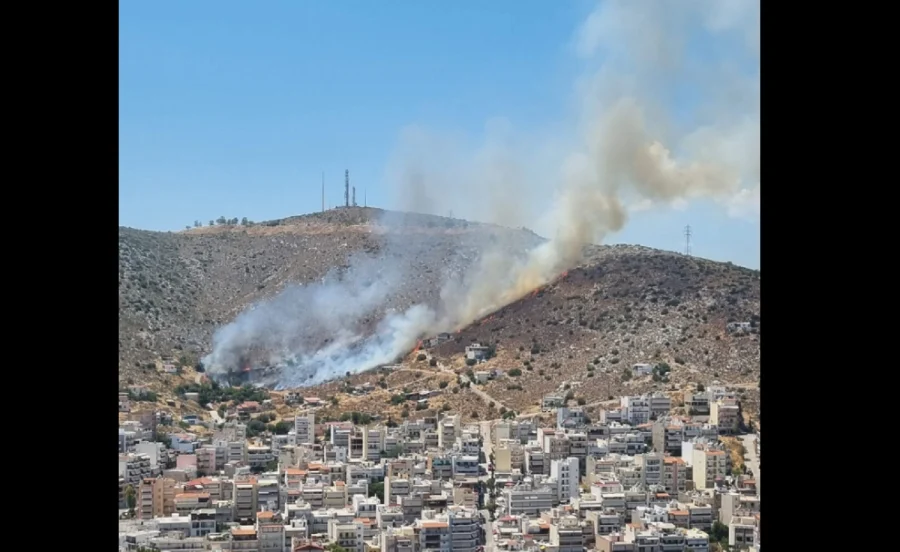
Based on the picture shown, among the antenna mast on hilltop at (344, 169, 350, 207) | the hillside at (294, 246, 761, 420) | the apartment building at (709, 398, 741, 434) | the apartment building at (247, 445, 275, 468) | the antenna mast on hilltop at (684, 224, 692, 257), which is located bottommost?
the apartment building at (247, 445, 275, 468)

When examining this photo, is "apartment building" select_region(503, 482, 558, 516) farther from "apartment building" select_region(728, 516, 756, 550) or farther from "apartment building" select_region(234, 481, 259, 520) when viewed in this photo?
"apartment building" select_region(234, 481, 259, 520)

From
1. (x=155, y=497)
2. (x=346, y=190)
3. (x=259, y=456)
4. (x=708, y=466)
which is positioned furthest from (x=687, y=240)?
(x=155, y=497)

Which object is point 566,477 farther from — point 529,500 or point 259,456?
point 259,456

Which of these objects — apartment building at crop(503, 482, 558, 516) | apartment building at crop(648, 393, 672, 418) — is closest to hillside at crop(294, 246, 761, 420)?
apartment building at crop(648, 393, 672, 418)

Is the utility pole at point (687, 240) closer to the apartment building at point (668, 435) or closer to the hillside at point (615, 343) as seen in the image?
the hillside at point (615, 343)

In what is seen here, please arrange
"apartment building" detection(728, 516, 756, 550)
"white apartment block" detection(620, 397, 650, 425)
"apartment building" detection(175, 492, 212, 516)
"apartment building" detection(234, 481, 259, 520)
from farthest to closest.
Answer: "white apartment block" detection(620, 397, 650, 425) → "apartment building" detection(234, 481, 259, 520) → "apartment building" detection(175, 492, 212, 516) → "apartment building" detection(728, 516, 756, 550)
